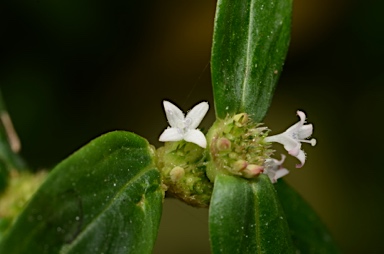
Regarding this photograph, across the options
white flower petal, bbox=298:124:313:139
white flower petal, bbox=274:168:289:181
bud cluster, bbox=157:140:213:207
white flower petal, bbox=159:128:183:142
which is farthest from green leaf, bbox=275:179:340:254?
white flower petal, bbox=159:128:183:142

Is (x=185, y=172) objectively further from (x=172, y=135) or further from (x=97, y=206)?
(x=97, y=206)

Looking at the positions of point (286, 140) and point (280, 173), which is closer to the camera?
point (286, 140)

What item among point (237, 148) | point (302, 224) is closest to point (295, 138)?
point (237, 148)

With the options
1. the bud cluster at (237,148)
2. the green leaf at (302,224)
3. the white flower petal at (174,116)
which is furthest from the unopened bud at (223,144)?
the green leaf at (302,224)

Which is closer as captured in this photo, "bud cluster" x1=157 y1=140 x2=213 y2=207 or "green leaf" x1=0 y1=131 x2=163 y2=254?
"green leaf" x1=0 y1=131 x2=163 y2=254

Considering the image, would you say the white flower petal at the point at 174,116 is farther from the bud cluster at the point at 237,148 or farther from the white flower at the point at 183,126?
the bud cluster at the point at 237,148

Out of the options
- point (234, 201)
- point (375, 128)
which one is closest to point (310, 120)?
point (375, 128)

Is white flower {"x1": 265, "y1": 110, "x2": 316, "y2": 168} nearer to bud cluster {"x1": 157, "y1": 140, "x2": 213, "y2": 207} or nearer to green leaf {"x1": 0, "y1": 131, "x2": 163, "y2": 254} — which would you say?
bud cluster {"x1": 157, "y1": 140, "x2": 213, "y2": 207}

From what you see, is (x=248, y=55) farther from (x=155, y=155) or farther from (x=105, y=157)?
(x=105, y=157)
